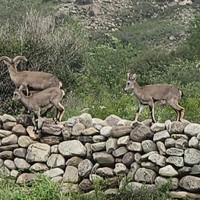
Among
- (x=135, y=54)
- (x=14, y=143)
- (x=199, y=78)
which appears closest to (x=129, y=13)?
(x=135, y=54)

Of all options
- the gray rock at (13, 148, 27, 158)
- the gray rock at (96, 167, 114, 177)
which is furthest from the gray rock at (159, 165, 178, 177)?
the gray rock at (13, 148, 27, 158)

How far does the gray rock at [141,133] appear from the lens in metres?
12.0

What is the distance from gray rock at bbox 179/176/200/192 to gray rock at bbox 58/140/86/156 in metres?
2.21

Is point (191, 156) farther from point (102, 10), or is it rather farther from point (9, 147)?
point (102, 10)

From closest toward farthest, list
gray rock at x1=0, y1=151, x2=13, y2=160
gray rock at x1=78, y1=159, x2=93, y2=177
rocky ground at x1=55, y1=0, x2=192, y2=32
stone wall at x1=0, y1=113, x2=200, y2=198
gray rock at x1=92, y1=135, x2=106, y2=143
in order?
1. stone wall at x1=0, y1=113, x2=200, y2=198
2. gray rock at x1=78, y1=159, x2=93, y2=177
3. gray rock at x1=92, y1=135, x2=106, y2=143
4. gray rock at x1=0, y1=151, x2=13, y2=160
5. rocky ground at x1=55, y1=0, x2=192, y2=32

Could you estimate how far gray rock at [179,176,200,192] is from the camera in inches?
448

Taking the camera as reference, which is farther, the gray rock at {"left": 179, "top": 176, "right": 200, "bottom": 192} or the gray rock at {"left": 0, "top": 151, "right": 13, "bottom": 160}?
the gray rock at {"left": 0, "top": 151, "right": 13, "bottom": 160}

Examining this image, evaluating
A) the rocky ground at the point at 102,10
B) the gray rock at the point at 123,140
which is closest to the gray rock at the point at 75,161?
the gray rock at the point at 123,140

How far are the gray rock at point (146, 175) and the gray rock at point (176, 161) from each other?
44cm

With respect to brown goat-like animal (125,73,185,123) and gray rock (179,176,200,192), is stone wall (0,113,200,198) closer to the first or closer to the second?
gray rock (179,176,200,192)

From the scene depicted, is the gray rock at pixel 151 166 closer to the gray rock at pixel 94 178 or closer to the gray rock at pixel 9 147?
the gray rock at pixel 94 178

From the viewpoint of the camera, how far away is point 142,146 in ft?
39.4

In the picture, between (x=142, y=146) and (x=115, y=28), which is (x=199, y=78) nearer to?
(x=142, y=146)

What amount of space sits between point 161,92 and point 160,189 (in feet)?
6.61
